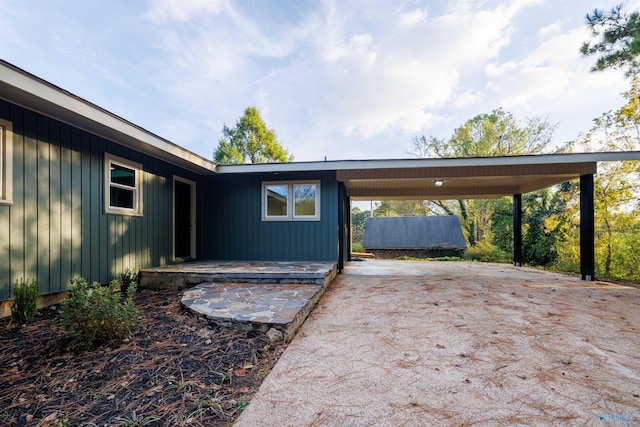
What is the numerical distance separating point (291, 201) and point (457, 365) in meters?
5.05

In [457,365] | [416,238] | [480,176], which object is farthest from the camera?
[416,238]

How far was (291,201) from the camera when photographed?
662 cm

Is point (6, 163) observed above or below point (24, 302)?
above

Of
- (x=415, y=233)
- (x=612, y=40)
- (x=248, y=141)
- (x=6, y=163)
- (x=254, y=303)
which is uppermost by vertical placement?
(x=248, y=141)

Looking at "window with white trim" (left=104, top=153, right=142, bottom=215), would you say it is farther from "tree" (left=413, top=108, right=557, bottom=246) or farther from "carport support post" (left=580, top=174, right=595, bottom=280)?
"tree" (left=413, top=108, right=557, bottom=246)

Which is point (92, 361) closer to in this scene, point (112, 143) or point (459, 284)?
point (112, 143)

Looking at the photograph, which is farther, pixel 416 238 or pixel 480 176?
pixel 416 238

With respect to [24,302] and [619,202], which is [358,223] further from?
[24,302]

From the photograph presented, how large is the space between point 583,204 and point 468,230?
48.8 feet

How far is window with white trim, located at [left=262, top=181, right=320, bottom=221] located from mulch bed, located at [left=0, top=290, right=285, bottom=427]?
3.92 m

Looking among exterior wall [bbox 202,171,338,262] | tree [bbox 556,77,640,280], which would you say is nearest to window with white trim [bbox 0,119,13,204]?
exterior wall [bbox 202,171,338,262]

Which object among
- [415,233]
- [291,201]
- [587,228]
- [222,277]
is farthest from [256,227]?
[415,233]

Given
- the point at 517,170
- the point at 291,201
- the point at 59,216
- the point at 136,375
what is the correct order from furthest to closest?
the point at 291,201, the point at 517,170, the point at 59,216, the point at 136,375

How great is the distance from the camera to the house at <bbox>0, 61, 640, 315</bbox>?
10.3 feet
